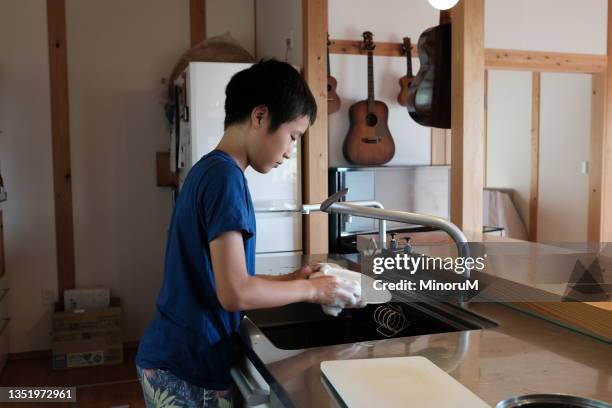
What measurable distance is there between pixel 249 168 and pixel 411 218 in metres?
1.73

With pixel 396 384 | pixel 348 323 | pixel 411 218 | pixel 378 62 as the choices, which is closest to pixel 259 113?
pixel 411 218

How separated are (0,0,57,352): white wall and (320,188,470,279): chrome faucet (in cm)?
292

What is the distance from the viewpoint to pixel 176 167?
11.7 feet

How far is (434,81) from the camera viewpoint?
229 centimetres

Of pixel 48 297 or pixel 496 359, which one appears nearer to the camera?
pixel 496 359

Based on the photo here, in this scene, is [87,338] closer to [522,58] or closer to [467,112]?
[467,112]

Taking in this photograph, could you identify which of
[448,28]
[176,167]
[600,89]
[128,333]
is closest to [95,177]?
[176,167]

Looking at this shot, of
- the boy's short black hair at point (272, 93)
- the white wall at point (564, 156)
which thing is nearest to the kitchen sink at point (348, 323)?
the boy's short black hair at point (272, 93)

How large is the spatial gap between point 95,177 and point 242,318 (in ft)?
9.22

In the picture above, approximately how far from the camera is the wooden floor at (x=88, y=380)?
312 centimetres

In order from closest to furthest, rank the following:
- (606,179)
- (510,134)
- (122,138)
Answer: (122,138)
(606,179)
(510,134)

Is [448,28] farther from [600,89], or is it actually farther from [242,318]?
[600,89]

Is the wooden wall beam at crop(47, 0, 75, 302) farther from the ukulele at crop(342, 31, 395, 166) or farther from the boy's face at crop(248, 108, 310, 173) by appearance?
the boy's face at crop(248, 108, 310, 173)

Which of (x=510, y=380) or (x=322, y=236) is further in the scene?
(x=322, y=236)
